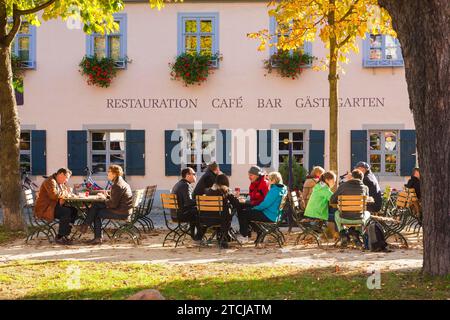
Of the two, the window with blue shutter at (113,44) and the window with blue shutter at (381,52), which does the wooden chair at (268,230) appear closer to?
the window with blue shutter at (381,52)

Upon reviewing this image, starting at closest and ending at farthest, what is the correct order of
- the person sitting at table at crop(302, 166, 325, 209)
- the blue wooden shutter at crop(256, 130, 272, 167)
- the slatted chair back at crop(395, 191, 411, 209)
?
the slatted chair back at crop(395, 191, 411, 209) → the person sitting at table at crop(302, 166, 325, 209) → the blue wooden shutter at crop(256, 130, 272, 167)

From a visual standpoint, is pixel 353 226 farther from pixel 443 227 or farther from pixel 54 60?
pixel 54 60

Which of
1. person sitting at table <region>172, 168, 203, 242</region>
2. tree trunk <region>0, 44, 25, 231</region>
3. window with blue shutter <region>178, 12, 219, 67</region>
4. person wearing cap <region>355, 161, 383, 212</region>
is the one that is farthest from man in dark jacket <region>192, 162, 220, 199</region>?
window with blue shutter <region>178, 12, 219, 67</region>

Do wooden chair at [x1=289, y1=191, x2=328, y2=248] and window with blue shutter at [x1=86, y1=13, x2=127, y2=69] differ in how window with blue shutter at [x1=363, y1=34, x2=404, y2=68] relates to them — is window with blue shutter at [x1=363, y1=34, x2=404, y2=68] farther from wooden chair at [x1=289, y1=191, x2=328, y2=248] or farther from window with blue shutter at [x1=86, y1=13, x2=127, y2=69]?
wooden chair at [x1=289, y1=191, x2=328, y2=248]

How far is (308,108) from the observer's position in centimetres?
1755

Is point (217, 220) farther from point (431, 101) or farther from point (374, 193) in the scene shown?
point (431, 101)

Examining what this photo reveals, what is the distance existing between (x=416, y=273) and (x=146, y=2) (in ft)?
40.1

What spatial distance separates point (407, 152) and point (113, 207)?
30.6 feet

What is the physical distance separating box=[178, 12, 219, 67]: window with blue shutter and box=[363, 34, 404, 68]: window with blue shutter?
12.3 ft

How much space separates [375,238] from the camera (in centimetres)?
955

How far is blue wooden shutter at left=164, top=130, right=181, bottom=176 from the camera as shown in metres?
17.7

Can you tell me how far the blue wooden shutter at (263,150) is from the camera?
57.6 ft

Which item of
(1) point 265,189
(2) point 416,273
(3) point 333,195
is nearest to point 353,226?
(3) point 333,195

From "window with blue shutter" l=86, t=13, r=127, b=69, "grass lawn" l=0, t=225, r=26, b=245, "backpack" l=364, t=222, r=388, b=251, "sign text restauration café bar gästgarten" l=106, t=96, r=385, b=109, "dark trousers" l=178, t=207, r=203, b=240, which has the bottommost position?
"grass lawn" l=0, t=225, r=26, b=245
